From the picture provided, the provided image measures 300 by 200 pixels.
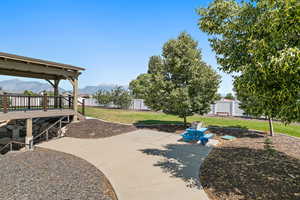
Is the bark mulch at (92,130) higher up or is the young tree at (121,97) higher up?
the young tree at (121,97)

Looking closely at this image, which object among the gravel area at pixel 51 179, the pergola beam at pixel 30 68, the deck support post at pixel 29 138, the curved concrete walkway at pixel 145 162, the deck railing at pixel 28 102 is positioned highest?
A: the pergola beam at pixel 30 68

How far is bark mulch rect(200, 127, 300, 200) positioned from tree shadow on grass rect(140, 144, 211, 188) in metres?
0.25

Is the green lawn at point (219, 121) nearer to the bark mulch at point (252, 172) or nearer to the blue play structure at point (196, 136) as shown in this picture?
the bark mulch at point (252, 172)

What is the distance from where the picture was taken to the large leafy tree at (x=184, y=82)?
409 inches

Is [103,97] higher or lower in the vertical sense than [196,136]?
higher

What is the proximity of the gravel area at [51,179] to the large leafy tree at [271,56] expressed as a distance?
3911mm

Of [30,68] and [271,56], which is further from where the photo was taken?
[30,68]

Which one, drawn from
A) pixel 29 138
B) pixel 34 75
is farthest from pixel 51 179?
pixel 34 75

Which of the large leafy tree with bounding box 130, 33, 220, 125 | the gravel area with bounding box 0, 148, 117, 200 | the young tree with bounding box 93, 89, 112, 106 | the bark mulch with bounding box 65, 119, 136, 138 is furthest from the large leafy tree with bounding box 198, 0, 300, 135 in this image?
the young tree with bounding box 93, 89, 112, 106

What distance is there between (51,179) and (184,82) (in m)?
8.87

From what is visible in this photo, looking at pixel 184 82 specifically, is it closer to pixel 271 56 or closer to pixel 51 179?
pixel 271 56

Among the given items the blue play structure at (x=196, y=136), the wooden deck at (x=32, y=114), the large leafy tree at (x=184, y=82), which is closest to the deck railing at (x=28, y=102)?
the wooden deck at (x=32, y=114)

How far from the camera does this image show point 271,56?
9.58ft

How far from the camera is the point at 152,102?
11.7 meters
